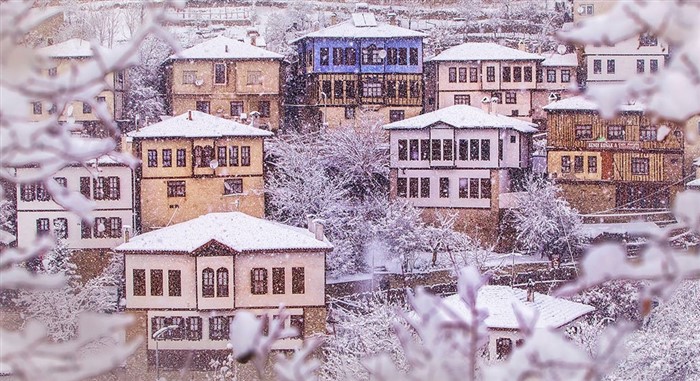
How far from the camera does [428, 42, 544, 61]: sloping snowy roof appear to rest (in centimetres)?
3250

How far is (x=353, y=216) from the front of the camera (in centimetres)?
2605

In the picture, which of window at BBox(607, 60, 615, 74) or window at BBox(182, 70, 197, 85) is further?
window at BBox(607, 60, 615, 74)

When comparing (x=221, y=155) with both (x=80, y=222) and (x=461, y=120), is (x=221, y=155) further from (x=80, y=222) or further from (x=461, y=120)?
(x=461, y=120)

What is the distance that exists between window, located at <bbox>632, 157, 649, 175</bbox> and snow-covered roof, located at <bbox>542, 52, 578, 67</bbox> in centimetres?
764

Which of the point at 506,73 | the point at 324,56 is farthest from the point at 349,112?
the point at 506,73

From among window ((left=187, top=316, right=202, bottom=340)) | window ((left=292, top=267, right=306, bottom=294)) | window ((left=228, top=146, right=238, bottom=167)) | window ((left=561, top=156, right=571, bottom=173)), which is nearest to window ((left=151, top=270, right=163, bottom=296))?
window ((left=187, top=316, right=202, bottom=340))

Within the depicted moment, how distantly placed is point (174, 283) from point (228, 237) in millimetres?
1424

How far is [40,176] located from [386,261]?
23325 mm

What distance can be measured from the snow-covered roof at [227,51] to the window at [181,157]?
5.88 meters

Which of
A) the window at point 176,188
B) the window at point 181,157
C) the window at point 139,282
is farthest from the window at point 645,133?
the window at point 139,282

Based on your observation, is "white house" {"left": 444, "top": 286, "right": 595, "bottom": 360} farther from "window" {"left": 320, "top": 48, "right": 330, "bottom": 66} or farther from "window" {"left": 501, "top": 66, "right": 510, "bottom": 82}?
"window" {"left": 501, "top": 66, "right": 510, "bottom": 82}

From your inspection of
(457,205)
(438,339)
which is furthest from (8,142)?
(457,205)

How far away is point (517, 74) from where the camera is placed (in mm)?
32781

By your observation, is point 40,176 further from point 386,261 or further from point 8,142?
point 386,261
